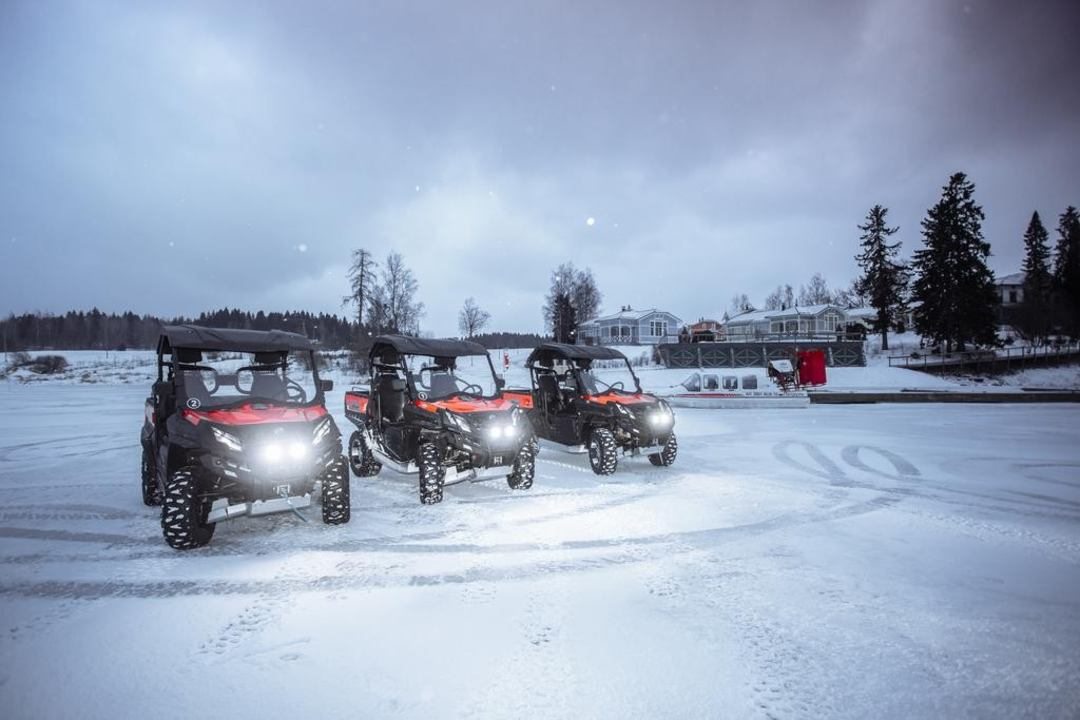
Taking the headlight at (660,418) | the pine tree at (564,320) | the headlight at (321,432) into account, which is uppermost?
the pine tree at (564,320)

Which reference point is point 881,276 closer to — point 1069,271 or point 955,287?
point 955,287

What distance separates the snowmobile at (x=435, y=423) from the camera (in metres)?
7.14

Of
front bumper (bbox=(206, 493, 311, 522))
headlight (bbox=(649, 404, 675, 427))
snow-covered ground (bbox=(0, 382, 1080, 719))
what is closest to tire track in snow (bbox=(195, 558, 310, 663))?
snow-covered ground (bbox=(0, 382, 1080, 719))

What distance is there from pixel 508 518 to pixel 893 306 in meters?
53.1

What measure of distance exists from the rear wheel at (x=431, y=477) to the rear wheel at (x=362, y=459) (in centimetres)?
203

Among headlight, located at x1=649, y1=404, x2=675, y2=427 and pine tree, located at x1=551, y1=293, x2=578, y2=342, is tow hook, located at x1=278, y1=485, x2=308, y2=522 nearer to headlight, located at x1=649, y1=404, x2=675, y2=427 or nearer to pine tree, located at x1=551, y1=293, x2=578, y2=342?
headlight, located at x1=649, y1=404, x2=675, y2=427

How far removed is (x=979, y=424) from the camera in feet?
46.8

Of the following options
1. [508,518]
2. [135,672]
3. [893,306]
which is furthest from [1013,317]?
[135,672]

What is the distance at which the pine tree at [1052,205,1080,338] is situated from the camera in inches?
2010

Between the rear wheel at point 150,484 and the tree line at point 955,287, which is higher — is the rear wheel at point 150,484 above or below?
below

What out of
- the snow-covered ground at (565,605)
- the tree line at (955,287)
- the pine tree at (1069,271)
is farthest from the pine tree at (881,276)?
the snow-covered ground at (565,605)

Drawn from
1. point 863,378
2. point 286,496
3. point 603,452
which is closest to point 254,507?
point 286,496

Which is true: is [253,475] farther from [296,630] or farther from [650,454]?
[650,454]

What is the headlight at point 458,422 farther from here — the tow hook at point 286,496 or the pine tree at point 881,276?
the pine tree at point 881,276
